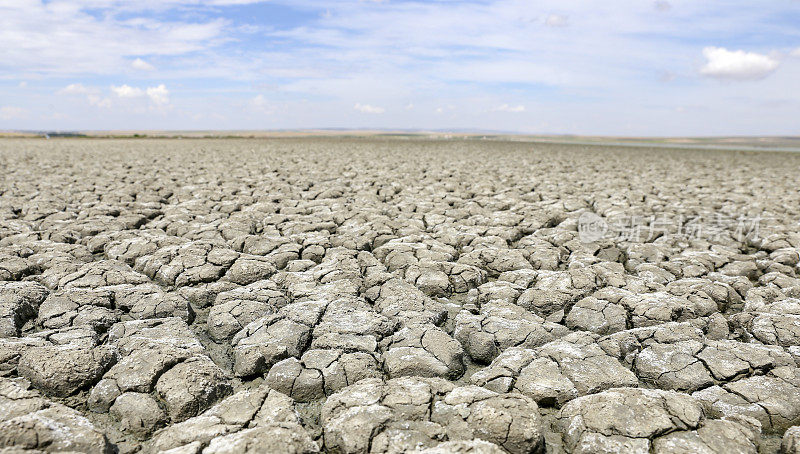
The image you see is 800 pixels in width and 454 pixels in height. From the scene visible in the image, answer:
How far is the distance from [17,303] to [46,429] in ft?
4.47

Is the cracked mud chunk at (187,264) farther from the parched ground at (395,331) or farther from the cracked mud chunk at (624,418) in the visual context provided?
the cracked mud chunk at (624,418)

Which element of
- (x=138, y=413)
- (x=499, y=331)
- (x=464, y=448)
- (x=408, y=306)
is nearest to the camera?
(x=464, y=448)

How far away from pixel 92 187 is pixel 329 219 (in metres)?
4.15

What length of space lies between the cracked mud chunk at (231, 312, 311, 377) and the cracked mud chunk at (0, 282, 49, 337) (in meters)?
1.15

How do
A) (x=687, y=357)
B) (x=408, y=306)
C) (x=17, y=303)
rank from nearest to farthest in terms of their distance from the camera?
(x=687, y=357), (x=17, y=303), (x=408, y=306)

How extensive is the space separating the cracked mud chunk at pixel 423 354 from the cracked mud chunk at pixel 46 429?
1119 millimetres

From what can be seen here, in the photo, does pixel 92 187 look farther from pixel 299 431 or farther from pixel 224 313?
pixel 299 431

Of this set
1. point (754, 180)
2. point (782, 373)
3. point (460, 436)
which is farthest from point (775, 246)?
point (754, 180)

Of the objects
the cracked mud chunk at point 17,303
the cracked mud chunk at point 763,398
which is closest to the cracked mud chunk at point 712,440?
the cracked mud chunk at point 763,398

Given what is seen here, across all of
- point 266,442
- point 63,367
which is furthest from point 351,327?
point 63,367

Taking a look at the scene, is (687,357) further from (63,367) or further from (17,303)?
(17,303)

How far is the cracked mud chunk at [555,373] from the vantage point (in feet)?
6.28

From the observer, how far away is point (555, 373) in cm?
200

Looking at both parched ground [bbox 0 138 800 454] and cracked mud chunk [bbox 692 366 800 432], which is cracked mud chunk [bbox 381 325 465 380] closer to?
parched ground [bbox 0 138 800 454]
